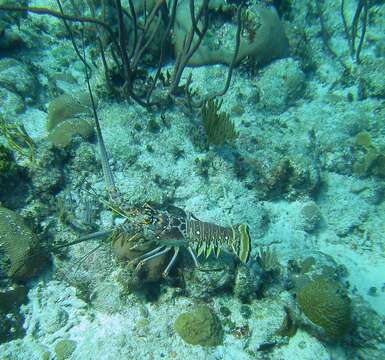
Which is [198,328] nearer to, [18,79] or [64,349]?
[64,349]

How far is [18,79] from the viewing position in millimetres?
7152

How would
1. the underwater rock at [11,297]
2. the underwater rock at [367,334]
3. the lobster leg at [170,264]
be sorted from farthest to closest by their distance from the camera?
the underwater rock at [367,334]
the lobster leg at [170,264]
the underwater rock at [11,297]

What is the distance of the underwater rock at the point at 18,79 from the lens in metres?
7.02

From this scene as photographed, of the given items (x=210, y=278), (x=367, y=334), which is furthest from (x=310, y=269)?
(x=210, y=278)

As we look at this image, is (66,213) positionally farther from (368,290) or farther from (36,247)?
(368,290)

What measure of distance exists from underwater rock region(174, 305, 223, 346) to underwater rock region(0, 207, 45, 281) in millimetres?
2604

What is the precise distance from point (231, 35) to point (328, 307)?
7403mm

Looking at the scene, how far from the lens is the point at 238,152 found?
6.97 metres

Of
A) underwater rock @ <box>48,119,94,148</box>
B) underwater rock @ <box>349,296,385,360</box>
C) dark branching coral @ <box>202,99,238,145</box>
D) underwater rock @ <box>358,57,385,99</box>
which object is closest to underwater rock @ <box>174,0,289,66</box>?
dark branching coral @ <box>202,99,238,145</box>

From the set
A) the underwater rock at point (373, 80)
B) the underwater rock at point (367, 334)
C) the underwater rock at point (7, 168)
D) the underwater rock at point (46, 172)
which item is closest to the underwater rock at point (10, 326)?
the underwater rock at point (46, 172)

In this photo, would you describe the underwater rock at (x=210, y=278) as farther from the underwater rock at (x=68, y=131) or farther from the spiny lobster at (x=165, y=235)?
the underwater rock at (x=68, y=131)

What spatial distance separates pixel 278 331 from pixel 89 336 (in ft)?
10.3

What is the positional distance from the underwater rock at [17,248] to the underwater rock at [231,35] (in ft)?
19.8

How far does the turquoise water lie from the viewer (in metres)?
4.81
